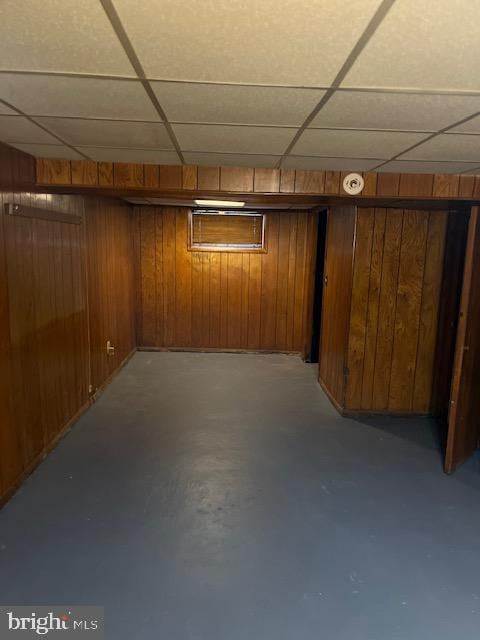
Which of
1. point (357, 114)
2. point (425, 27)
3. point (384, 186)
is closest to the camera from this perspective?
point (425, 27)

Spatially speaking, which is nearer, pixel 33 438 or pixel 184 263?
pixel 33 438

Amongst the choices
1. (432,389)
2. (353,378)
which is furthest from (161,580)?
(432,389)

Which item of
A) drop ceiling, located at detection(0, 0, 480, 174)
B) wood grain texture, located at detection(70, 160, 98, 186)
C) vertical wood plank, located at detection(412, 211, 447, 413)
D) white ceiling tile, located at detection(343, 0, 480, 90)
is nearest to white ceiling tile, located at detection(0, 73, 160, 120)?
drop ceiling, located at detection(0, 0, 480, 174)

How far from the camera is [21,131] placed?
6.80ft

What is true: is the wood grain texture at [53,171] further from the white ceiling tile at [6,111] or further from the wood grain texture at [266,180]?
the wood grain texture at [266,180]

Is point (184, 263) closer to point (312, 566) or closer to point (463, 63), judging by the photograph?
point (312, 566)

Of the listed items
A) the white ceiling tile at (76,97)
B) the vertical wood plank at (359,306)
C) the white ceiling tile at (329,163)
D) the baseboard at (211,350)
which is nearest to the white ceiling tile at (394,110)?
the white ceiling tile at (329,163)

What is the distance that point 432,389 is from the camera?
3930mm

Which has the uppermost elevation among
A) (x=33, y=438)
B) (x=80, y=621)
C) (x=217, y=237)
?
(x=217, y=237)

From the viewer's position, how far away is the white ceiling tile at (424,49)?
3.22ft

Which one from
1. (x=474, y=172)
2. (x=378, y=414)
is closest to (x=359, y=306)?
(x=378, y=414)

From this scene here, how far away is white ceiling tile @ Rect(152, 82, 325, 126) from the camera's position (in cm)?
148

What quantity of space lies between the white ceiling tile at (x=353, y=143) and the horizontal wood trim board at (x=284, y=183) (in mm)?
455

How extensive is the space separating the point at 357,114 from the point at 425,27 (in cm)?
67
